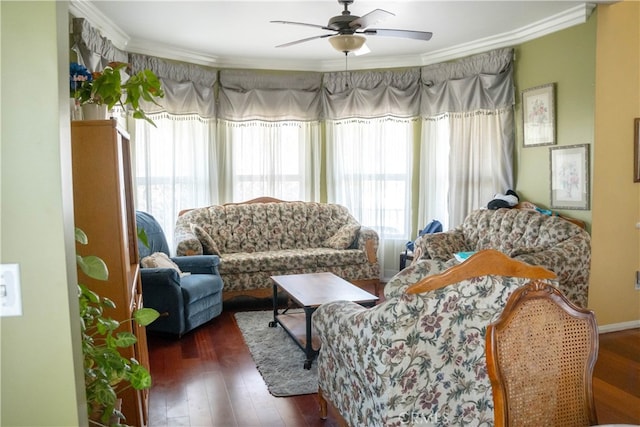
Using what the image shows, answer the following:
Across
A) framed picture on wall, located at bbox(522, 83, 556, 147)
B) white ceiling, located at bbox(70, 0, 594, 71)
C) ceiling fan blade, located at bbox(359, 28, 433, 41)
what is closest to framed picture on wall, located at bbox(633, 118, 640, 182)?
framed picture on wall, located at bbox(522, 83, 556, 147)

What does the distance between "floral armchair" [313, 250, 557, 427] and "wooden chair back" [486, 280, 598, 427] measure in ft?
1.49

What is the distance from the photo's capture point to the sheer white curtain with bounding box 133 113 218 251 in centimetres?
534

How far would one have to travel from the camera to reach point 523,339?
4.66 feet

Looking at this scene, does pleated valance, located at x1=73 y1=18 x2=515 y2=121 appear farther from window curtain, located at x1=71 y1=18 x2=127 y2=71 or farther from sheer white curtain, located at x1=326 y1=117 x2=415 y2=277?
window curtain, located at x1=71 y1=18 x2=127 y2=71

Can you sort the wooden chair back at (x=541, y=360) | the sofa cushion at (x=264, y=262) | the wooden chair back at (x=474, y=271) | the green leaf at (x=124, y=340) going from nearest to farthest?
the wooden chair back at (x=541, y=360)
the green leaf at (x=124, y=340)
the wooden chair back at (x=474, y=271)
the sofa cushion at (x=264, y=262)

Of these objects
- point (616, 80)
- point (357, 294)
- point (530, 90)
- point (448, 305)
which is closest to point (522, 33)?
point (530, 90)

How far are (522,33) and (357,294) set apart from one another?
9.91 feet

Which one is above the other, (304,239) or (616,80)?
(616,80)

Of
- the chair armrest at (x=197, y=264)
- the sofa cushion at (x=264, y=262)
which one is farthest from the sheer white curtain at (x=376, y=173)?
the chair armrest at (x=197, y=264)

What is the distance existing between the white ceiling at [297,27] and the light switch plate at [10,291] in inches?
136

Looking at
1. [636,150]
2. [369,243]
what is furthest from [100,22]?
[636,150]

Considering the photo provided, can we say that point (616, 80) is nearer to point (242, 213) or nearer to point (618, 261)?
point (618, 261)

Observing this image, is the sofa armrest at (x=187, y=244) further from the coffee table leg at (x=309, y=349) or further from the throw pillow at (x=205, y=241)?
the coffee table leg at (x=309, y=349)

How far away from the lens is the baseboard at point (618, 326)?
14.1 feet
